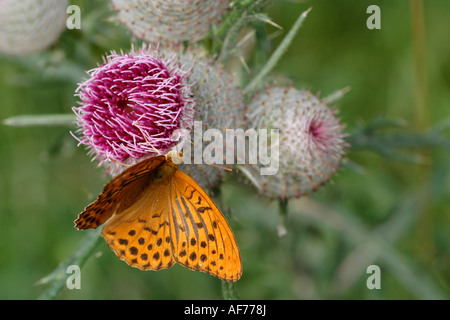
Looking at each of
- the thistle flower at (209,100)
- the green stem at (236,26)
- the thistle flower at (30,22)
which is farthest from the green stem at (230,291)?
the thistle flower at (30,22)

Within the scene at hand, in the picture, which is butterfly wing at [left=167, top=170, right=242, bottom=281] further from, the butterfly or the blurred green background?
the blurred green background

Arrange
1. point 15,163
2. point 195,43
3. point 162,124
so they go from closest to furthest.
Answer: point 162,124 < point 195,43 < point 15,163

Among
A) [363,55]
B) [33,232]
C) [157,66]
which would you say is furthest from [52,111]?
[363,55]

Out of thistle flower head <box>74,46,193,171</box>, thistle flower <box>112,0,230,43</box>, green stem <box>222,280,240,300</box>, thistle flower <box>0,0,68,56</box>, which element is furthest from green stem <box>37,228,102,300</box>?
thistle flower <box>0,0,68,56</box>

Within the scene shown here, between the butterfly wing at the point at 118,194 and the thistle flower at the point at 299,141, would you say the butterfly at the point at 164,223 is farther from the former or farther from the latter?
the thistle flower at the point at 299,141

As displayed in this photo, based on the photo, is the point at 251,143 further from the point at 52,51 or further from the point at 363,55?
the point at 363,55

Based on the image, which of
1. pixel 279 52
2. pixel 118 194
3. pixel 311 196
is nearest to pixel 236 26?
pixel 279 52

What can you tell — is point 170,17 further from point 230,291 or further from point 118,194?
point 230,291
